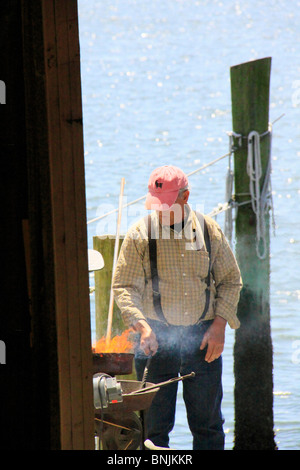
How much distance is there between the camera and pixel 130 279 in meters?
4.41

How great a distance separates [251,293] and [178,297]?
7.18 ft

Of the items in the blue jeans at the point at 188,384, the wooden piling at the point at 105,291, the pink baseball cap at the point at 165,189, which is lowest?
the blue jeans at the point at 188,384

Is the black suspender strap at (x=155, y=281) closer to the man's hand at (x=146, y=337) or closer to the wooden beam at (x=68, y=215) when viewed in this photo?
the man's hand at (x=146, y=337)

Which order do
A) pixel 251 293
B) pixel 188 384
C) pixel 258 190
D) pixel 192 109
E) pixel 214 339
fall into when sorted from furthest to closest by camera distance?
1. pixel 192 109
2. pixel 251 293
3. pixel 258 190
4. pixel 188 384
5. pixel 214 339

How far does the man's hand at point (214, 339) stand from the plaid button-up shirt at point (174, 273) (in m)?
0.05

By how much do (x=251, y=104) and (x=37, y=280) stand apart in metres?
3.79

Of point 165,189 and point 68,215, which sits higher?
point 165,189

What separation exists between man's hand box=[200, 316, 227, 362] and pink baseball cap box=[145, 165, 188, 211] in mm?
653

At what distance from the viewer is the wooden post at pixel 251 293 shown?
6.21 m

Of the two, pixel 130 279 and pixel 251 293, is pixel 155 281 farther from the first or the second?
pixel 251 293

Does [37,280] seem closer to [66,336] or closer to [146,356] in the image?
[66,336]

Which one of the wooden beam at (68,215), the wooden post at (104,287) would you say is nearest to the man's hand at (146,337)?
the wooden post at (104,287)

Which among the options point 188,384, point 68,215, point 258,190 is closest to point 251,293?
point 258,190

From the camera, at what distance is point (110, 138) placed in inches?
948
